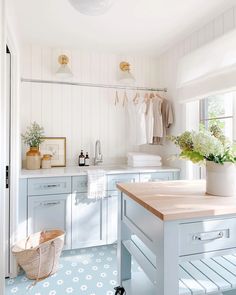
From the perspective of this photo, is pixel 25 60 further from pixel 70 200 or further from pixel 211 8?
pixel 211 8

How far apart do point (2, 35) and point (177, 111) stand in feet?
7.17

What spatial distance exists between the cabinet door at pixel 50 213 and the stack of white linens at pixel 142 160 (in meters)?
0.92

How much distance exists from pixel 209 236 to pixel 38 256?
1.60 m

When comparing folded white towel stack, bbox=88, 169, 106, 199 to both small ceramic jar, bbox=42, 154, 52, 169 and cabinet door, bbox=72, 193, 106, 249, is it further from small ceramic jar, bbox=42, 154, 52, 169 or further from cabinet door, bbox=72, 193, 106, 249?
small ceramic jar, bbox=42, 154, 52, 169

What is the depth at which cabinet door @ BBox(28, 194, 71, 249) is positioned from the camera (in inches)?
96.2

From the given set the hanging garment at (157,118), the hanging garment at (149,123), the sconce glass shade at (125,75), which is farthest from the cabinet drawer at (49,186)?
the sconce glass shade at (125,75)

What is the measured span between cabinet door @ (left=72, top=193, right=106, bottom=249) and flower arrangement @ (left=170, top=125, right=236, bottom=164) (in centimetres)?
151

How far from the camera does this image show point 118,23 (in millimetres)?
2420

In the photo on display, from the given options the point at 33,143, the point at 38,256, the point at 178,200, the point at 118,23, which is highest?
the point at 118,23

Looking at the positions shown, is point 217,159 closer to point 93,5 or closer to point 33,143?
point 93,5

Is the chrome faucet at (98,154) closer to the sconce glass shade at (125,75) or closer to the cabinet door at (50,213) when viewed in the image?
the cabinet door at (50,213)

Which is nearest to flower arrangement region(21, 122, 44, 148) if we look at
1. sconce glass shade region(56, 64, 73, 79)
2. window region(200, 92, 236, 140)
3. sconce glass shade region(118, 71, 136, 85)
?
sconce glass shade region(56, 64, 73, 79)

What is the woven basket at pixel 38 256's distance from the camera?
6.87 feet

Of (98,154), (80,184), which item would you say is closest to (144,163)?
(98,154)
